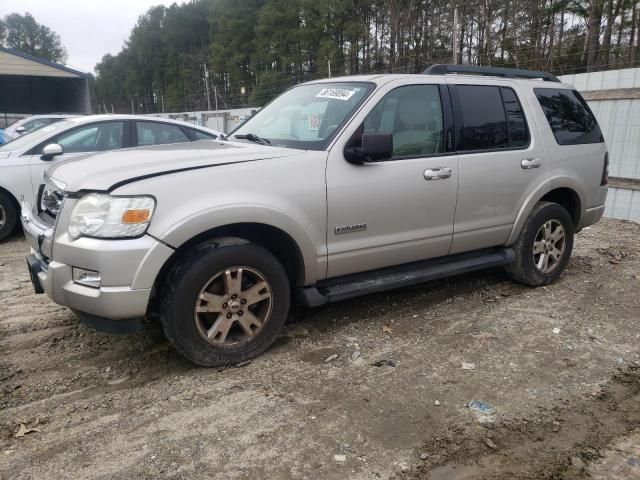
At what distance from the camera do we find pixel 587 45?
67.1 feet

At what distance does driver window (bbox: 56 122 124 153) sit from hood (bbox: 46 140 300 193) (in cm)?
337

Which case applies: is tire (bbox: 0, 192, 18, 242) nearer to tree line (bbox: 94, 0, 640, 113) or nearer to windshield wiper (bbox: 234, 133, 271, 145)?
windshield wiper (bbox: 234, 133, 271, 145)

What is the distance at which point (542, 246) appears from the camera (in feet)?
16.6

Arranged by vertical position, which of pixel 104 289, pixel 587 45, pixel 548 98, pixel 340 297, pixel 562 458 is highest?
pixel 587 45

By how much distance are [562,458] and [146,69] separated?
9576 cm

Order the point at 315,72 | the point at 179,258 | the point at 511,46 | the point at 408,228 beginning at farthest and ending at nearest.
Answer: the point at 315,72 < the point at 511,46 < the point at 408,228 < the point at 179,258

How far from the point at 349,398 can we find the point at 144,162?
6.27ft

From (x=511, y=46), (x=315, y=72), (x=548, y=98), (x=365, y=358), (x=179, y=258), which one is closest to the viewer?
(x=179, y=258)

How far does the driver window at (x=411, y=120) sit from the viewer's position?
12.8ft

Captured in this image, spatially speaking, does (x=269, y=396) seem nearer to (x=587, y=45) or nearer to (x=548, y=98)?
(x=548, y=98)

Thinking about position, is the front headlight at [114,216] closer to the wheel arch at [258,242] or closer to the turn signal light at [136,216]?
the turn signal light at [136,216]

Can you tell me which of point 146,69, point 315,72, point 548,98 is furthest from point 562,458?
point 146,69

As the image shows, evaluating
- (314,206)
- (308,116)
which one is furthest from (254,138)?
(314,206)

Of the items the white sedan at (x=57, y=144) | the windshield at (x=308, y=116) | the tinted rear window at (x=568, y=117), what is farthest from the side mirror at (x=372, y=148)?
the white sedan at (x=57, y=144)
